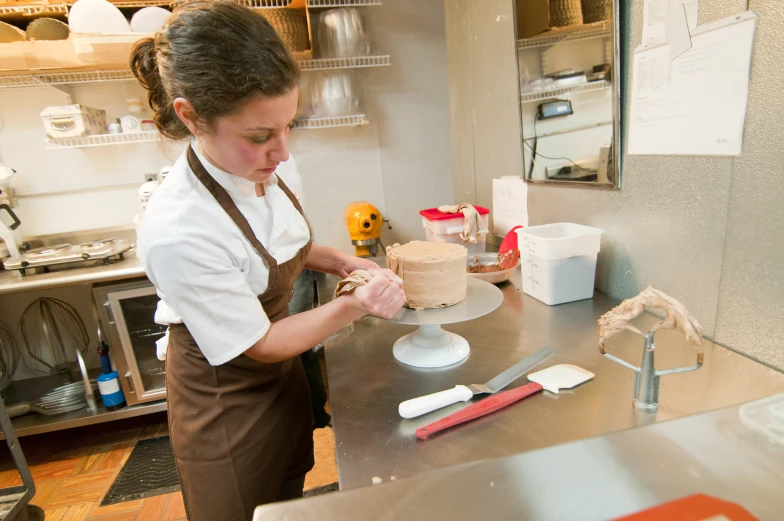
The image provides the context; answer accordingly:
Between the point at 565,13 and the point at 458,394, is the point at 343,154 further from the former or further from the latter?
the point at 458,394

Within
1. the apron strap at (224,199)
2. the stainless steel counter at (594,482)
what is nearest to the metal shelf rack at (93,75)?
the apron strap at (224,199)

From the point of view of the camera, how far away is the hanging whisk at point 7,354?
2635mm

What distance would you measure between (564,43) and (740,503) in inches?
51.3

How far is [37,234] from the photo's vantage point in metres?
2.62

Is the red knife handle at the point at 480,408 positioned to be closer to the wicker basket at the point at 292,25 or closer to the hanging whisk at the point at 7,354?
the wicker basket at the point at 292,25

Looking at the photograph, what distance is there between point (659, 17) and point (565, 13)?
15.6 inches

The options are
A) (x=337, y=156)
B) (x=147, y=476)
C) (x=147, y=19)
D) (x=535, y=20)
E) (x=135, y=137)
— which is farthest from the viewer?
(x=337, y=156)

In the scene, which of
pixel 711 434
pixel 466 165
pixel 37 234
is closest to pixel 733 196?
pixel 711 434

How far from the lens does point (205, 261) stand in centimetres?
80

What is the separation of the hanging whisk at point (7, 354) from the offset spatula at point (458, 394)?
2.96 metres

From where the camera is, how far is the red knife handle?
0.76 m

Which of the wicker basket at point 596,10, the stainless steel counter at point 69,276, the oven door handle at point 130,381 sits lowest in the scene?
the oven door handle at point 130,381

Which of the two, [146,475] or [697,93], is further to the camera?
[146,475]

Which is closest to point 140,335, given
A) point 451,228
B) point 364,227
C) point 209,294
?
point 364,227
